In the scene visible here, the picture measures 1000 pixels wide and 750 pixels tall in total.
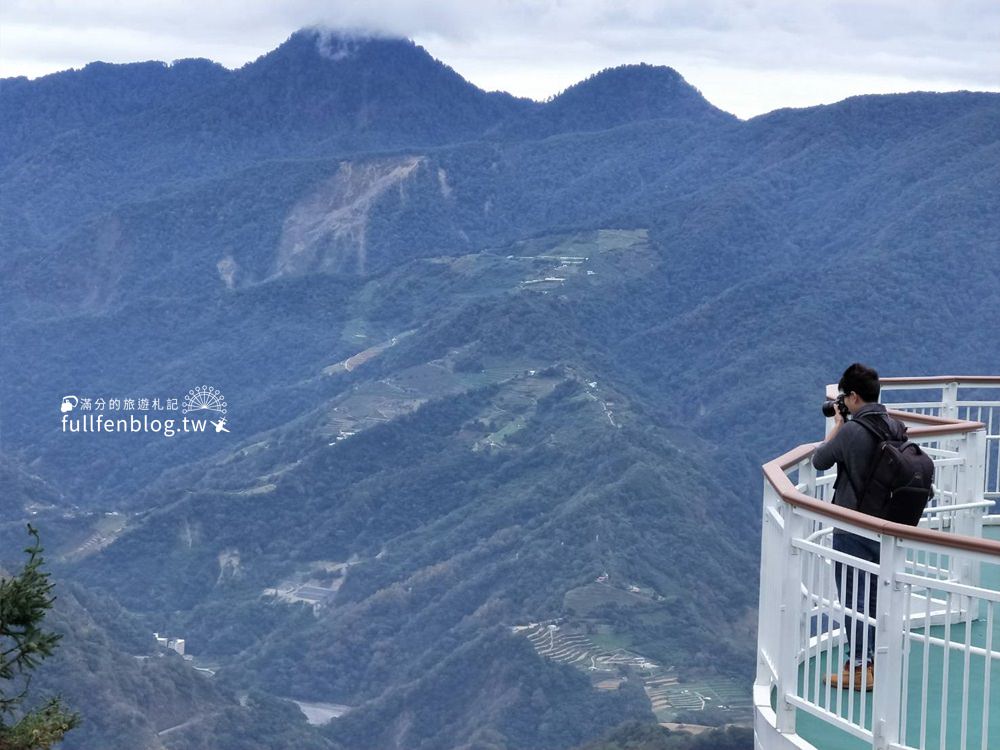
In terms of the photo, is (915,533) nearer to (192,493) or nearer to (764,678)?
(764,678)

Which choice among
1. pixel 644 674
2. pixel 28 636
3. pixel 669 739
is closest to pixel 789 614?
pixel 28 636

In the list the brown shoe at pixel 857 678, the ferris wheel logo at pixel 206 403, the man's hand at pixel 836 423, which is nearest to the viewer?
the brown shoe at pixel 857 678

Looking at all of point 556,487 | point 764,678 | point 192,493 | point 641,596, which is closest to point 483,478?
point 556,487

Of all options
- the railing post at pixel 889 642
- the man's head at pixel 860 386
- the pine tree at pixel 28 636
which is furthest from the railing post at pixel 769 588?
the pine tree at pixel 28 636

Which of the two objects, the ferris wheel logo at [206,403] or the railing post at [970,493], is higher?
the railing post at [970,493]

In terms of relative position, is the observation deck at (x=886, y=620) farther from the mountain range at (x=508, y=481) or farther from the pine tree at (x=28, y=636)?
the mountain range at (x=508, y=481)

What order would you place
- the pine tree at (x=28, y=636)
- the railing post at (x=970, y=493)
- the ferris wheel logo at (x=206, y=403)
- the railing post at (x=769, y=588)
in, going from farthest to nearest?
the ferris wheel logo at (x=206, y=403)
the railing post at (x=970, y=493)
the pine tree at (x=28, y=636)
the railing post at (x=769, y=588)

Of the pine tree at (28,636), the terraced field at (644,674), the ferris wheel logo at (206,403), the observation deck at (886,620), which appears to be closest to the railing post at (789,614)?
the observation deck at (886,620)

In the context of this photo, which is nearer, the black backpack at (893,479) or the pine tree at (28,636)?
the black backpack at (893,479)

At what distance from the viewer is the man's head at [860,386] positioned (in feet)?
29.0

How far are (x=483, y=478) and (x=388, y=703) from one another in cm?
4000

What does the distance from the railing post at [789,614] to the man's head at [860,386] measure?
0.95 meters

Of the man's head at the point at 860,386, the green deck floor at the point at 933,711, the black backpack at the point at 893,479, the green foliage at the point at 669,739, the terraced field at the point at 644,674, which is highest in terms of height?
the man's head at the point at 860,386

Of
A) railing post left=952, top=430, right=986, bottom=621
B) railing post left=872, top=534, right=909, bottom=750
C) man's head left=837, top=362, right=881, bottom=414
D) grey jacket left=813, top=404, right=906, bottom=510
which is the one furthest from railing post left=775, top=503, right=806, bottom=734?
railing post left=952, top=430, right=986, bottom=621
